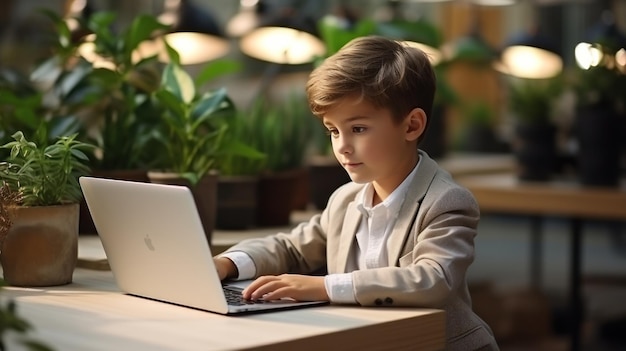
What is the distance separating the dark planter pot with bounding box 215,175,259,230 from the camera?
2920 millimetres

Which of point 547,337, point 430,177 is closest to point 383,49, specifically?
point 430,177

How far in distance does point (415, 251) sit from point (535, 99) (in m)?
3.07

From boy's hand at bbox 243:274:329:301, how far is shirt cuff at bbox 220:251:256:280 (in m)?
0.21

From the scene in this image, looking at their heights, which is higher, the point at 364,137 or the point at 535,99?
the point at 364,137

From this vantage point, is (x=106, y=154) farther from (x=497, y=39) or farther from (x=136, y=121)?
(x=497, y=39)

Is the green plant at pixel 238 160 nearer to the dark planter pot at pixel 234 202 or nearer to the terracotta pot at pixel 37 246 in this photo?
the dark planter pot at pixel 234 202

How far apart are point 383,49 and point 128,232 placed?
58 cm

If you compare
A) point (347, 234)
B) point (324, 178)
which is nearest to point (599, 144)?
point (324, 178)

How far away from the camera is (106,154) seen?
2.81m

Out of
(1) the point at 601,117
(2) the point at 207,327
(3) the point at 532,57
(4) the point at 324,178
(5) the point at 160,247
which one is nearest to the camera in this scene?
(2) the point at 207,327

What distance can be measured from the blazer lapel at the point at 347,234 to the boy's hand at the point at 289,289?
21cm

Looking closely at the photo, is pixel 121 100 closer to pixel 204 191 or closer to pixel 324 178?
pixel 204 191

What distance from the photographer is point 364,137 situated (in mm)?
2023

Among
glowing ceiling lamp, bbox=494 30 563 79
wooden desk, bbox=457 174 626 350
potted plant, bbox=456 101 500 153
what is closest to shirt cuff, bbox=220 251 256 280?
wooden desk, bbox=457 174 626 350
